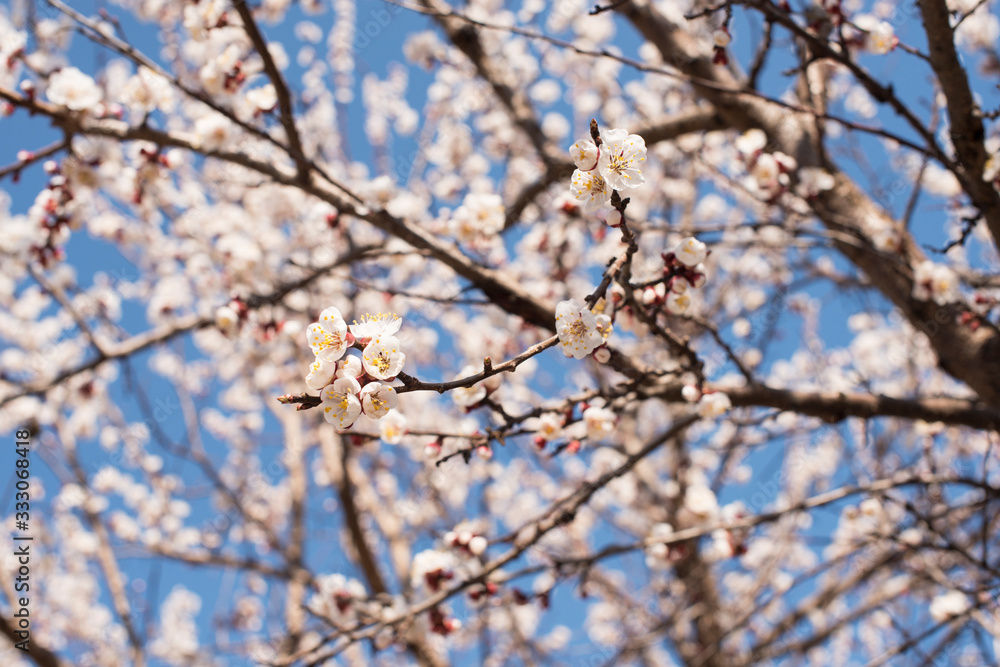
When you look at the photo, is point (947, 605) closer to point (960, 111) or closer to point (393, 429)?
point (960, 111)

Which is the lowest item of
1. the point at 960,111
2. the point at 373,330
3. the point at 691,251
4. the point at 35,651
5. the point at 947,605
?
Answer: the point at 947,605

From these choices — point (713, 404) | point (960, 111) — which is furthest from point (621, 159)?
point (960, 111)

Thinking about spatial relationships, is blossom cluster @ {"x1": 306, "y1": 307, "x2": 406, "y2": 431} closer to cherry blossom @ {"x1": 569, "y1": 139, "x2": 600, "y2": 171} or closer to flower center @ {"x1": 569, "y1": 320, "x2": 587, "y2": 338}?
flower center @ {"x1": 569, "y1": 320, "x2": 587, "y2": 338}

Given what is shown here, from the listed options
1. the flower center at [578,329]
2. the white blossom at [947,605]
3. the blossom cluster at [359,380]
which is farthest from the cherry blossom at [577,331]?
the white blossom at [947,605]

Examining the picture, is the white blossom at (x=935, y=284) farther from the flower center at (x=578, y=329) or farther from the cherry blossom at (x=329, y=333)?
the cherry blossom at (x=329, y=333)

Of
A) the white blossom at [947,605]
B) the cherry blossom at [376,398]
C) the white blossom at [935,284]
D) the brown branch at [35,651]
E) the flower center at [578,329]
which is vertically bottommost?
the white blossom at [947,605]

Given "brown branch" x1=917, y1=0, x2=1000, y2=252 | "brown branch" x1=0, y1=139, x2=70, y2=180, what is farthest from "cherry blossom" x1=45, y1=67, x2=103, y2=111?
"brown branch" x1=917, y1=0, x2=1000, y2=252

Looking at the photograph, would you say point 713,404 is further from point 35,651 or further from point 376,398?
point 35,651

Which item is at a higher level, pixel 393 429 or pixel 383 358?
pixel 393 429

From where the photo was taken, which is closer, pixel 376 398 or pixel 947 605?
pixel 376 398

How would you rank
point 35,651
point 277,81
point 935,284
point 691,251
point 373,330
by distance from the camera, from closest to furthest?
point 373,330 → point 691,251 → point 277,81 → point 935,284 → point 35,651

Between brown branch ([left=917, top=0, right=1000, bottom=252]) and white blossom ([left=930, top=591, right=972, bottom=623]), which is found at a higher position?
brown branch ([left=917, top=0, right=1000, bottom=252])

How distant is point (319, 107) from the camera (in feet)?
21.2

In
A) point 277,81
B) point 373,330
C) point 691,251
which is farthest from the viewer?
point 277,81
